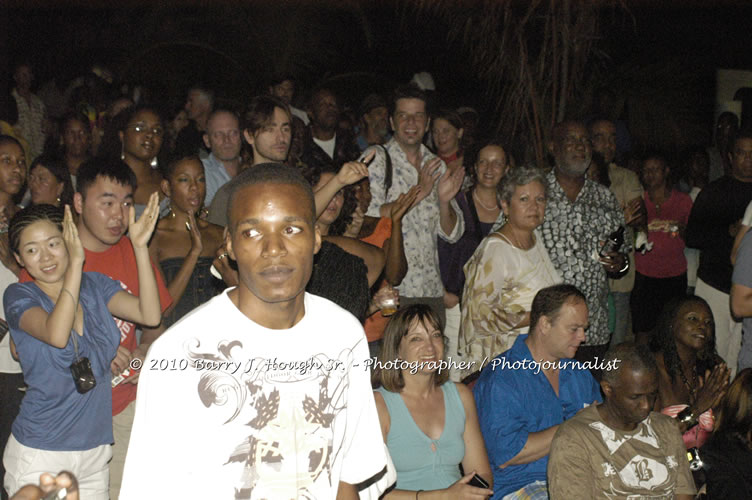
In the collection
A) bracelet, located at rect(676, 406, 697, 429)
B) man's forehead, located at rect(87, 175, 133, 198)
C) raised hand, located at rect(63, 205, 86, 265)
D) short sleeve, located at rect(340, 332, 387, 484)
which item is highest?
man's forehead, located at rect(87, 175, 133, 198)

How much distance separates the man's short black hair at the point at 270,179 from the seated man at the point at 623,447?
74.0 inches

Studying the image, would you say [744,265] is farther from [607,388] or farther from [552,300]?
[607,388]

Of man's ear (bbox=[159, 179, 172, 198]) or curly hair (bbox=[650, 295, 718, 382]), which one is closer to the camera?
curly hair (bbox=[650, 295, 718, 382])

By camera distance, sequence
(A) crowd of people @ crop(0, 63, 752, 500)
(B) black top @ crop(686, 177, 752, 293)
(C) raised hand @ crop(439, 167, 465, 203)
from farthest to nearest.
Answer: (B) black top @ crop(686, 177, 752, 293)
(C) raised hand @ crop(439, 167, 465, 203)
(A) crowd of people @ crop(0, 63, 752, 500)

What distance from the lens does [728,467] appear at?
3.62m

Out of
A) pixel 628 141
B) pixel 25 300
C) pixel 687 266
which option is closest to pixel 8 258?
pixel 25 300

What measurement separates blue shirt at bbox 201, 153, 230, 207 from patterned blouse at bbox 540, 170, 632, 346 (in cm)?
234

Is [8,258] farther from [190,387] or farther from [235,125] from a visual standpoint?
[190,387]

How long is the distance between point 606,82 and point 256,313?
336 inches

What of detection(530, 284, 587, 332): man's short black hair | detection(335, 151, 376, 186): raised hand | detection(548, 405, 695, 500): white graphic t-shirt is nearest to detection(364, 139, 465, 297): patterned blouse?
detection(335, 151, 376, 186): raised hand

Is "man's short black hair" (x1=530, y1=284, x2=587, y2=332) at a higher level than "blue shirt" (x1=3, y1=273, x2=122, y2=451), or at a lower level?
higher

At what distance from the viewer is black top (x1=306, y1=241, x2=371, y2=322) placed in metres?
3.96

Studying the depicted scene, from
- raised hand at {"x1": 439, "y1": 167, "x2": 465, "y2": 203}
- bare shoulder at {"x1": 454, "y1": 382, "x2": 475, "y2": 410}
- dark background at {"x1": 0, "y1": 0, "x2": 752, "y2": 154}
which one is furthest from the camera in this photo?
dark background at {"x1": 0, "y1": 0, "x2": 752, "y2": 154}

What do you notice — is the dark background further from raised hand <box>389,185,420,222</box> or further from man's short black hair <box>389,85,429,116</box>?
raised hand <box>389,185,420,222</box>
